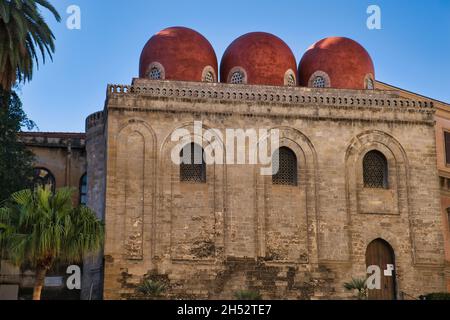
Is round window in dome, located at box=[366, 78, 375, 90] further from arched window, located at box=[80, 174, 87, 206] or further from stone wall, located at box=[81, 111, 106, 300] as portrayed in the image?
arched window, located at box=[80, 174, 87, 206]

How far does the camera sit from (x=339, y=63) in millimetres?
33406

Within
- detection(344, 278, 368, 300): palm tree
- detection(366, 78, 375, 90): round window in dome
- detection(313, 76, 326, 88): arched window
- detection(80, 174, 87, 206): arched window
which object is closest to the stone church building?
detection(313, 76, 326, 88): arched window

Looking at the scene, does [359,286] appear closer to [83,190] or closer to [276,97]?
[276,97]

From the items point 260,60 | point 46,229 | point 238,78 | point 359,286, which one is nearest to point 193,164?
point 238,78

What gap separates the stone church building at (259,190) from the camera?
2909 centimetres

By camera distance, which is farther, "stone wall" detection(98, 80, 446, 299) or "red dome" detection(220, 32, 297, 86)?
"red dome" detection(220, 32, 297, 86)

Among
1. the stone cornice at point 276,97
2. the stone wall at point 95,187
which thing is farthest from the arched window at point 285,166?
the stone wall at point 95,187

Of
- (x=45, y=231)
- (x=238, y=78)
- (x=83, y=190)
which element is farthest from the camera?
(x=83, y=190)

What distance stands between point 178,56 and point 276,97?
4249 mm

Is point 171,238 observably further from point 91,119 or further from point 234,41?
point 234,41

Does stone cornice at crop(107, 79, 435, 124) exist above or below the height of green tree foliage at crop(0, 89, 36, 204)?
above

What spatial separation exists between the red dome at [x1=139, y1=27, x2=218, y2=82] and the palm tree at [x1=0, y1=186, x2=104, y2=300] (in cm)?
1141

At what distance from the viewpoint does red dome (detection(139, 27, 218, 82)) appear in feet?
106

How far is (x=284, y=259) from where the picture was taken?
29.7 meters
